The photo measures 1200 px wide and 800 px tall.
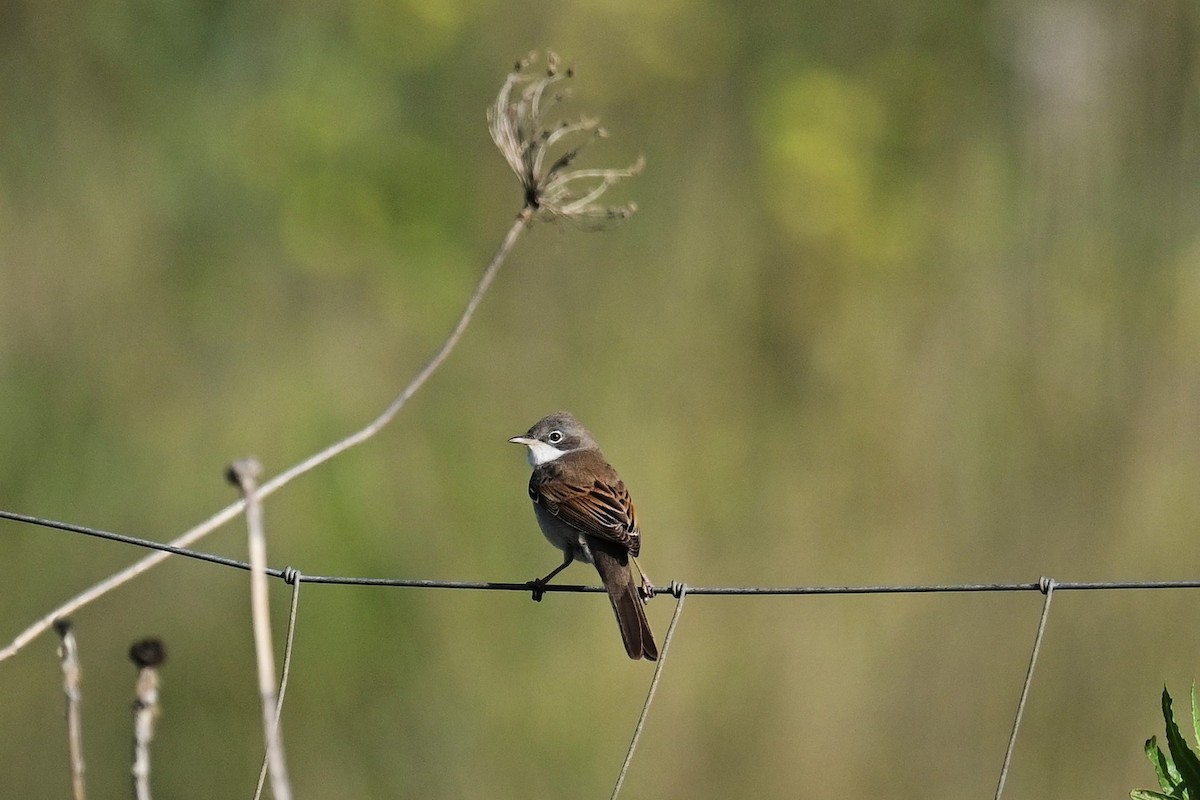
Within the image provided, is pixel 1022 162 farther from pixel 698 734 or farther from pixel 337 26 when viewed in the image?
pixel 337 26

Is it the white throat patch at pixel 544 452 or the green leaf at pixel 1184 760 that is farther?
the white throat patch at pixel 544 452

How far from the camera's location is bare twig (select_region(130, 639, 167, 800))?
1.14 m

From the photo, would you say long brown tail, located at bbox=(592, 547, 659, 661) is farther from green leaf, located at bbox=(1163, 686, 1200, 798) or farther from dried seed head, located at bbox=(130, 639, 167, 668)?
dried seed head, located at bbox=(130, 639, 167, 668)

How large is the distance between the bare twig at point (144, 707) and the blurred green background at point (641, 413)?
154 inches

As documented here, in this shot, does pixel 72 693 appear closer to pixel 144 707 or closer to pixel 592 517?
pixel 144 707

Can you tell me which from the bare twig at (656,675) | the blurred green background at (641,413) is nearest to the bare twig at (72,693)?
the bare twig at (656,675)

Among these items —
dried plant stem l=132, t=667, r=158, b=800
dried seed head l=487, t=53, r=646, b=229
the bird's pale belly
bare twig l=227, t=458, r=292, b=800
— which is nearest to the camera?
dried plant stem l=132, t=667, r=158, b=800

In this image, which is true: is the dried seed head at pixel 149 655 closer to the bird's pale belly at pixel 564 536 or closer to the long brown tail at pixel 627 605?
the long brown tail at pixel 627 605

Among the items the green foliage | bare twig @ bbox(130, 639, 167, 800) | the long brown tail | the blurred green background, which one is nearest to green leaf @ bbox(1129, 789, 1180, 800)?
the green foliage

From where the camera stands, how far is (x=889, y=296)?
18.6ft

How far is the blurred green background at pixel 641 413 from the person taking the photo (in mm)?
5016

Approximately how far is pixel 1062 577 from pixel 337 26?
370 centimetres

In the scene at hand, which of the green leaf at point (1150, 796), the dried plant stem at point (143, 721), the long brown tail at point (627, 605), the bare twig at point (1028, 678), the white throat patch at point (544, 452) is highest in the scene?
the white throat patch at point (544, 452)

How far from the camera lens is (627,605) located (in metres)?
4.11
